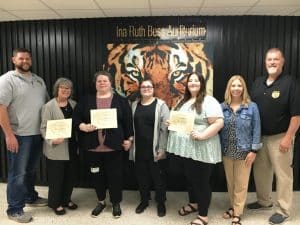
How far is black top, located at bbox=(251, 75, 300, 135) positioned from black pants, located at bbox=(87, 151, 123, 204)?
1473 millimetres

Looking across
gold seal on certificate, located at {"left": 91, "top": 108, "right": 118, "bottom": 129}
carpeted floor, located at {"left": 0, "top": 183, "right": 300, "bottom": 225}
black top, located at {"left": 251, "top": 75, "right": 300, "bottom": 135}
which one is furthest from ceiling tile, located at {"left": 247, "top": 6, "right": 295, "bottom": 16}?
carpeted floor, located at {"left": 0, "top": 183, "right": 300, "bottom": 225}

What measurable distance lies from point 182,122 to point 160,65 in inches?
44.3

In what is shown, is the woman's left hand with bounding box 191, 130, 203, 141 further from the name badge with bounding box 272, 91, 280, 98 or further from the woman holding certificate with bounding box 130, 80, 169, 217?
the name badge with bounding box 272, 91, 280, 98

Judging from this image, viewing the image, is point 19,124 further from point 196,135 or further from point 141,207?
point 196,135

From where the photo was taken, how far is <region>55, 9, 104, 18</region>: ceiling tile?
3.14 meters

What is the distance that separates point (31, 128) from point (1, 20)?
1653mm

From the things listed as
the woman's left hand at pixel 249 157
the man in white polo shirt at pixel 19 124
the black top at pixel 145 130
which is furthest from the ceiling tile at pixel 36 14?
the woman's left hand at pixel 249 157

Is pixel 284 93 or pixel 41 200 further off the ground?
pixel 284 93

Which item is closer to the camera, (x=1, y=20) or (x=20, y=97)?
(x=20, y=97)

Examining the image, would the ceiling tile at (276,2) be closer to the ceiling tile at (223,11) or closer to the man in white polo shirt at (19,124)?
the ceiling tile at (223,11)

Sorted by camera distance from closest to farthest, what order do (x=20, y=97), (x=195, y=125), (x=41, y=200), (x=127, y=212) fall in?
1. (x=195, y=125)
2. (x=20, y=97)
3. (x=127, y=212)
4. (x=41, y=200)

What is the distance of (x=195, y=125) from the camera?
254 cm

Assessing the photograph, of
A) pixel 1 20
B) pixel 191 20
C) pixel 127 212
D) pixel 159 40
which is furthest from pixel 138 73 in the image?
pixel 1 20

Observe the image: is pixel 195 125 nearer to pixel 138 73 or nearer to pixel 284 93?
pixel 284 93
